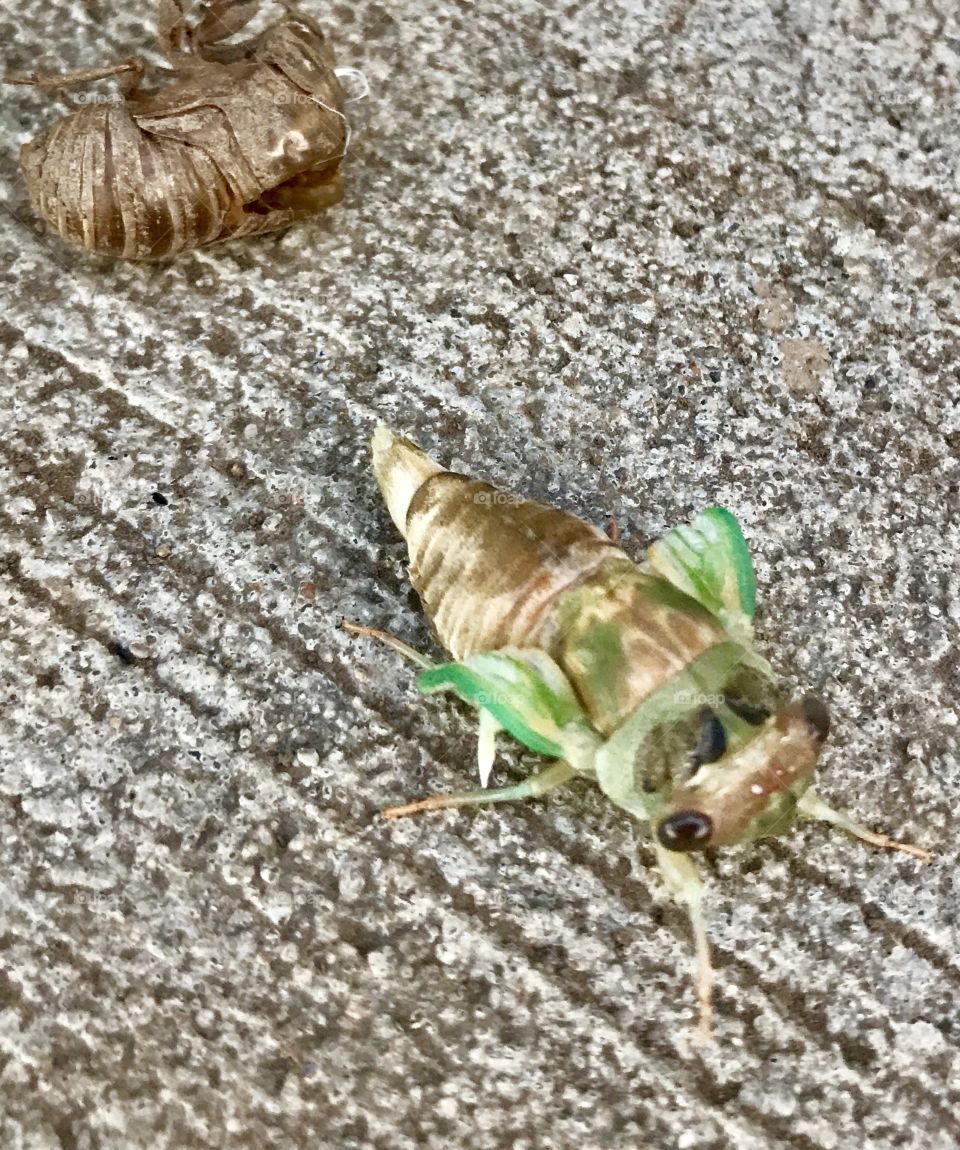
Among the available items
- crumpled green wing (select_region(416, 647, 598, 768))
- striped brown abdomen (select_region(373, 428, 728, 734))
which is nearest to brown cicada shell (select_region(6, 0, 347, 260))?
striped brown abdomen (select_region(373, 428, 728, 734))

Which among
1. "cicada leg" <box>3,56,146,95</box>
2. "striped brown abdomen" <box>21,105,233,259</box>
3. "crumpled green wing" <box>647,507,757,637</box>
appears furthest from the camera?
"cicada leg" <box>3,56,146,95</box>

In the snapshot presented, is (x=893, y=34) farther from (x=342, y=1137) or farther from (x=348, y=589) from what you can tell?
(x=342, y=1137)

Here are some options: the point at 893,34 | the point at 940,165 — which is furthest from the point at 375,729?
the point at 893,34

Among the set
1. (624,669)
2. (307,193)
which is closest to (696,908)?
(624,669)

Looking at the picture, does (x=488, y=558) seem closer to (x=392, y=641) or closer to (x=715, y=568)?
(x=392, y=641)

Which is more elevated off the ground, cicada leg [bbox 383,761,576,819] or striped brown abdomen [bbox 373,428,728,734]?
striped brown abdomen [bbox 373,428,728,734]

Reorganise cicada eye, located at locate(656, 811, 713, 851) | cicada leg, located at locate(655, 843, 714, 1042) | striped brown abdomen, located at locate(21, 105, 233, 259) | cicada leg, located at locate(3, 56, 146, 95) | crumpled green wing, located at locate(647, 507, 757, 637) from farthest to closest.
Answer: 1. cicada leg, located at locate(3, 56, 146, 95)
2. striped brown abdomen, located at locate(21, 105, 233, 259)
3. crumpled green wing, located at locate(647, 507, 757, 637)
4. cicada leg, located at locate(655, 843, 714, 1042)
5. cicada eye, located at locate(656, 811, 713, 851)

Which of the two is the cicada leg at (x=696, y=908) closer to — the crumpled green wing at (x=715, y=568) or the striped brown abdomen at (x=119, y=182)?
the crumpled green wing at (x=715, y=568)

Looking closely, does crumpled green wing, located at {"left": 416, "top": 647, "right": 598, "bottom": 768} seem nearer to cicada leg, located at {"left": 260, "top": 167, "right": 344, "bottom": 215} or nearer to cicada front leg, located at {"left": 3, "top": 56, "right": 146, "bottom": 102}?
cicada leg, located at {"left": 260, "top": 167, "right": 344, "bottom": 215}
